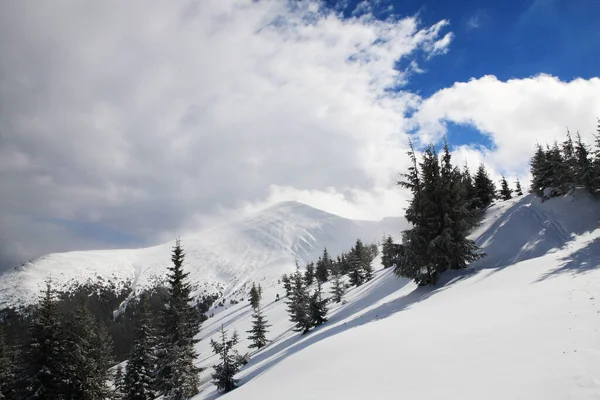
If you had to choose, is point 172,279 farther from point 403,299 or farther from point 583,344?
point 583,344

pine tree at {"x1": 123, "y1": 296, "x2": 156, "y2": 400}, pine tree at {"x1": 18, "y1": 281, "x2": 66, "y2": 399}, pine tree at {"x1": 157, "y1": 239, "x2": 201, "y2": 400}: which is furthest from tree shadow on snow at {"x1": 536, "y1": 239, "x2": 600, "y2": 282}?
pine tree at {"x1": 123, "y1": 296, "x2": 156, "y2": 400}

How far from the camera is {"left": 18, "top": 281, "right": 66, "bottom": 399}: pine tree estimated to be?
79.8 feet

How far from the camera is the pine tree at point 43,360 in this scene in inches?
958

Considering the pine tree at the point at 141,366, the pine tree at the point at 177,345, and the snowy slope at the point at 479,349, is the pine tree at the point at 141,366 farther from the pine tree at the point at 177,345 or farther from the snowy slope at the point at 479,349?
the snowy slope at the point at 479,349

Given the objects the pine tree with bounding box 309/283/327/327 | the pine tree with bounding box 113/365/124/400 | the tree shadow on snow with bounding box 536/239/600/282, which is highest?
the tree shadow on snow with bounding box 536/239/600/282

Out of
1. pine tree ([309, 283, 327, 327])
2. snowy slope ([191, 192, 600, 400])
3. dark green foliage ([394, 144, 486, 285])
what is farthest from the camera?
pine tree ([309, 283, 327, 327])

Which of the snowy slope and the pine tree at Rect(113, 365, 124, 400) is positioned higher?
the snowy slope

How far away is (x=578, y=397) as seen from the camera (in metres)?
7.03

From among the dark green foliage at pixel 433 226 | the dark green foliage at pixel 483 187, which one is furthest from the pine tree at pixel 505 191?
the dark green foliage at pixel 433 226

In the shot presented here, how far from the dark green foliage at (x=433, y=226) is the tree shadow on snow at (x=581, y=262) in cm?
702

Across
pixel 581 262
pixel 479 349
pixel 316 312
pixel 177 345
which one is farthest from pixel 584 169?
pixel 177 345

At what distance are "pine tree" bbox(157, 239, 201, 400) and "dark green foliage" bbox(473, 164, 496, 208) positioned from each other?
45864mm

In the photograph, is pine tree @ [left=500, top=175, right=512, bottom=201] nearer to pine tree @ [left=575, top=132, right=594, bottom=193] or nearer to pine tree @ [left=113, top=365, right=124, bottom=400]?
pine tree @ [left=575, top=132, right=594, bottom=193]

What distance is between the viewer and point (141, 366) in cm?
3666
